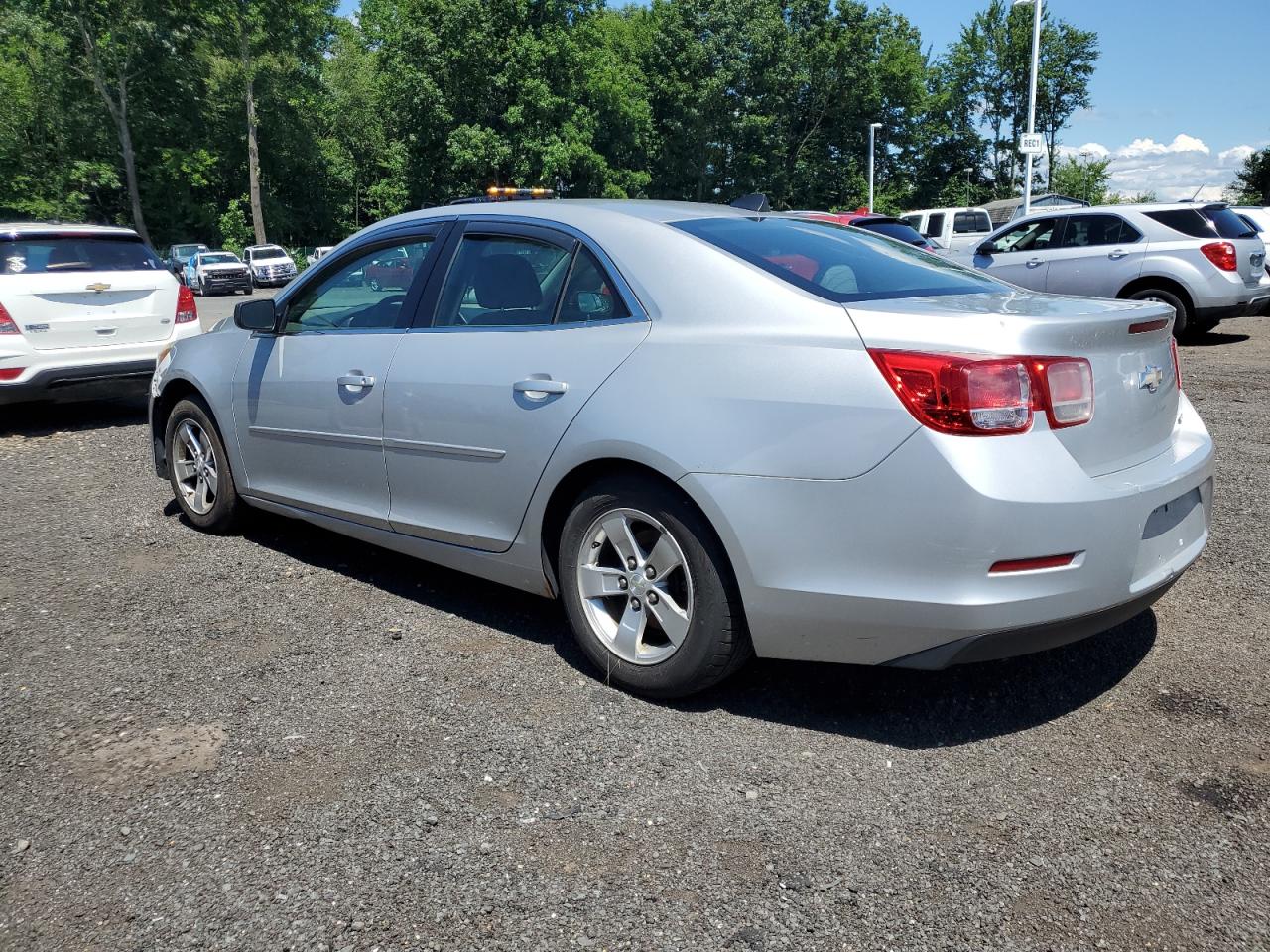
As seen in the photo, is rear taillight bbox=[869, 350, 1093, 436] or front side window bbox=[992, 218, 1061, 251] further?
front side window bbox=[992, 218, 1061, 251]

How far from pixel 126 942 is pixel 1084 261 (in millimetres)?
12147

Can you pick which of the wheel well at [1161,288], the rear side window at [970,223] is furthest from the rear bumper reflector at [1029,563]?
the rear side window at [970,223]

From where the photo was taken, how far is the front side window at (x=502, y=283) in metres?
3.75

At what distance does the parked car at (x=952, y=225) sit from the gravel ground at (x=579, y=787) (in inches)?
626

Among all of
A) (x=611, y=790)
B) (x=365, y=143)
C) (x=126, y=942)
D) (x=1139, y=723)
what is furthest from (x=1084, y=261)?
(x=365, y=143)

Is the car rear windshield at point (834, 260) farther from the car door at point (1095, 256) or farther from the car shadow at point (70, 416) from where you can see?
the car door at point (1095, 256)

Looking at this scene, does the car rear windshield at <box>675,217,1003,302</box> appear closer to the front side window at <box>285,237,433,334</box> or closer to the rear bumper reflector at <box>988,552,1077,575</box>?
the rear bumper reflector at <box>988,552,1077,575</box>

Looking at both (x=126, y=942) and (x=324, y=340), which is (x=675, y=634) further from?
(x=324, y=340)

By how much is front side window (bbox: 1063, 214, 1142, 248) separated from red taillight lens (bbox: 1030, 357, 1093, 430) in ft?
33.4

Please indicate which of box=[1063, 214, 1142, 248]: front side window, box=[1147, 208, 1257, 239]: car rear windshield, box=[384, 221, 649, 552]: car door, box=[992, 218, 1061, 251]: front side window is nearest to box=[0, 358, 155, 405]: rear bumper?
box=[384, 221, 649, 552]: car door

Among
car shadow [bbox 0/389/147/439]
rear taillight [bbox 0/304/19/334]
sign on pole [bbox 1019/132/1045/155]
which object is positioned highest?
sign on pole [bbox 1019/132/1045/155]

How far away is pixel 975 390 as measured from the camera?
275 cm

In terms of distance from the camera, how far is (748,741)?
3.15 meters

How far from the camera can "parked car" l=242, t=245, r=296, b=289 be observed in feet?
136
